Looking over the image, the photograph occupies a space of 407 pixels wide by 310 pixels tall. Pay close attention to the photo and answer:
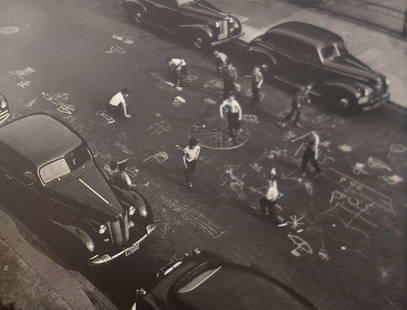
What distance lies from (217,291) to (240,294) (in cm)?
39

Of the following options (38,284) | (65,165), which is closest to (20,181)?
(65,165)

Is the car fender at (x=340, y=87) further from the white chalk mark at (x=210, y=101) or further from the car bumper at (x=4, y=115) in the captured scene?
the car bumper at (x=4, y=115)

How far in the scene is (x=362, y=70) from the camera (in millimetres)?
13531

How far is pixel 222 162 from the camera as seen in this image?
11.8 m

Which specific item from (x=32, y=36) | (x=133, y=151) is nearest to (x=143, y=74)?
(x=133, y=151)

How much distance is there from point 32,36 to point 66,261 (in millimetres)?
11646

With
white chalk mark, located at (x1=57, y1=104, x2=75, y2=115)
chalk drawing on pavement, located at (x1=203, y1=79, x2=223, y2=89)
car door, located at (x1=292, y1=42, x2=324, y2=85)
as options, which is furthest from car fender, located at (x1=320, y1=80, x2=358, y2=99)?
white chalk mark, located at (x1=57, y1=104, x2=75, y2=115)

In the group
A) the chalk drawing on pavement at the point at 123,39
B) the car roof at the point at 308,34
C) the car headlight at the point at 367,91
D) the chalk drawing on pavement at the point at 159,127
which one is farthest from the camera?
the chalk drawing on pavement at the point at 123,39

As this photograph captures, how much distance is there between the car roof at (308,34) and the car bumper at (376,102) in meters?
2.35

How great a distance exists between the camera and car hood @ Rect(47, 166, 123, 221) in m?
9.28

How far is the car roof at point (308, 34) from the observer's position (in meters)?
13.9

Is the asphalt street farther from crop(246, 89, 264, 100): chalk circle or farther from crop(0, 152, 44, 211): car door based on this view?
crop(0, 152, 44, 211): car door

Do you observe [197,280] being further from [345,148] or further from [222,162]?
[345,148]

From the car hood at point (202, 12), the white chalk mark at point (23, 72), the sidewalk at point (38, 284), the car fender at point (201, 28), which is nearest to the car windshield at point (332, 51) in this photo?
the car fender at point (201, 28)
